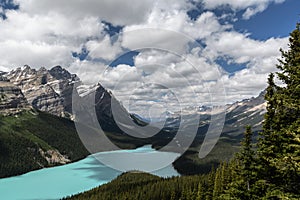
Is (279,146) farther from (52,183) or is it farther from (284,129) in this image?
(52,183)

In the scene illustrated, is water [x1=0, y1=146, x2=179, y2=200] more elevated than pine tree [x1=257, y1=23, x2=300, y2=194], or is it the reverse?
pine tree [x1=257, y1=23, x2=300, y2=194]

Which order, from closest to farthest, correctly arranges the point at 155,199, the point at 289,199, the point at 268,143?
the point at 289,199 → the point at 268,143 → the point at 155,199

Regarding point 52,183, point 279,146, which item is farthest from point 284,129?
point 52,183

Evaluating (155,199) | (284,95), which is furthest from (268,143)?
(155,199)

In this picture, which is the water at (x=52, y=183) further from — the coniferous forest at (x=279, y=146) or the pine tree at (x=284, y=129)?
the pine tree at (x=284, y=129)

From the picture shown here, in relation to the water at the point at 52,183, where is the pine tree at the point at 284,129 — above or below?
above

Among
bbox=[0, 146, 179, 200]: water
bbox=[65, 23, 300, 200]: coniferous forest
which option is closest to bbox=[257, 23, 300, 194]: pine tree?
bbox=[65, 23, 300, 200]: coniferous forest

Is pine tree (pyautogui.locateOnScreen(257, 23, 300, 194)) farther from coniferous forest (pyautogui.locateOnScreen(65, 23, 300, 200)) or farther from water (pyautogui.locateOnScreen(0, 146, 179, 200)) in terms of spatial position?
water (pyautogui.locateOnScreen(0, 146, 179, 200))

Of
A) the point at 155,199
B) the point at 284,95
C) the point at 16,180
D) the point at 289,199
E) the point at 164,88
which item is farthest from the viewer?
the point at 16,180

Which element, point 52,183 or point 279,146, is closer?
point 279,146

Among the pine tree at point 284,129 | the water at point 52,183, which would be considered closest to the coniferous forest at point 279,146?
the pine tree at point 284,129

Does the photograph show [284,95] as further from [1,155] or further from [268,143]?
[1,155]
